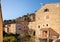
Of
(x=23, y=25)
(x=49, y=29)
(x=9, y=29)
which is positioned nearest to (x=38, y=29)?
(x=49, y=29)

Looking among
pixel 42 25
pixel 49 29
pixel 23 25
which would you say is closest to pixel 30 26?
pixel 23 25

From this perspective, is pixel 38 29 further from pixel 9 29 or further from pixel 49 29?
pixel 9 29

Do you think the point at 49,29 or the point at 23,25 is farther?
the point at 23,25

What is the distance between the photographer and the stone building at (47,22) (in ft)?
87.0

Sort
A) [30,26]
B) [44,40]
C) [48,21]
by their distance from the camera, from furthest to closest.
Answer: [30,26] → [48,21] → [44,40]

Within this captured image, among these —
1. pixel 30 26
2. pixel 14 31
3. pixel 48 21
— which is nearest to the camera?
pixel 48 21

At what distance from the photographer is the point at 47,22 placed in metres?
28.0

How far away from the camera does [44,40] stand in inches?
1021

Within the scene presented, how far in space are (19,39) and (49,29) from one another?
5505 mm

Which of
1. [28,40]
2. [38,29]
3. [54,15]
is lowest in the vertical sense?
[28,40]

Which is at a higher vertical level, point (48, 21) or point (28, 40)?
point (48, 21)

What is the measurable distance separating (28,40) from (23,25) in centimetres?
700

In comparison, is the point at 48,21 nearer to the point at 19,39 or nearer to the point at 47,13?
the point at 47,13

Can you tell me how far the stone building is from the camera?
26.5 meters
